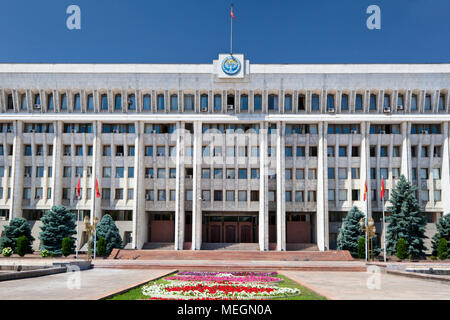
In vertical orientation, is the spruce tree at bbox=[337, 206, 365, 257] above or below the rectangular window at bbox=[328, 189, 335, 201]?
below

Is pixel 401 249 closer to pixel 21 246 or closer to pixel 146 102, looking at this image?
pixel 146 102

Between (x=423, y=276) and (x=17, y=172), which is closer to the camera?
(x=423, y=276)

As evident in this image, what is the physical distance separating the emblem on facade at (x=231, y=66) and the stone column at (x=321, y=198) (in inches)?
384

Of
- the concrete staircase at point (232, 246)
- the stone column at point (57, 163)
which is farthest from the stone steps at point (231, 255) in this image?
the stone column at point (57, 163)

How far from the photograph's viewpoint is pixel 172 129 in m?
45.6

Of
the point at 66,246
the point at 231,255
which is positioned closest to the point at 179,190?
the point at 231,255

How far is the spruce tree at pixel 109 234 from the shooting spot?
129 ft

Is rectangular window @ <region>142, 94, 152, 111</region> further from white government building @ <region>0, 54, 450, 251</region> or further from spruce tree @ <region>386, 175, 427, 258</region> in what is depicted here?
spruce tree @ <region>386, 175, 427, 258</region>

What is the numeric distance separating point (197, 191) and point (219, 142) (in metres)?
5.34

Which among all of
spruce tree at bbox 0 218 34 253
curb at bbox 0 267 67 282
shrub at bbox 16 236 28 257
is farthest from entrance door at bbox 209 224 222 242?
curb at bbox 0 267 67 282

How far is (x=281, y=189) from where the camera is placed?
43312mm

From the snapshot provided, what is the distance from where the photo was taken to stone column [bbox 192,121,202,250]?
4306 centimetres

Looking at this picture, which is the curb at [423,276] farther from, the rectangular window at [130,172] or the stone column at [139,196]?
the rectangular window at [130,172]

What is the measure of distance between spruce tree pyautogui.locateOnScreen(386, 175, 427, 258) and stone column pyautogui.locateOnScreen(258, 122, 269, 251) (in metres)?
→ 10.9
